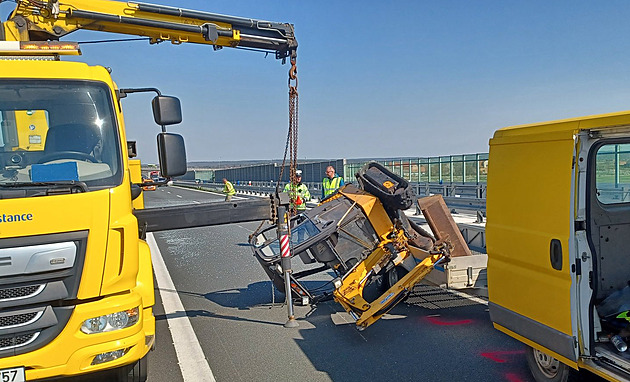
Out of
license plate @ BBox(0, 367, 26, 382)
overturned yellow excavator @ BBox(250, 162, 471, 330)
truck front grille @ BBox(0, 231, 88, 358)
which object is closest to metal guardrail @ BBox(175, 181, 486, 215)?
overturned yellow excavator @ BBox(250, 162, 471, 330)

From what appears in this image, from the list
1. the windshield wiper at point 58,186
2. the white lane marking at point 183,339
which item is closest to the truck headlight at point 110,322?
the windshield wiper at point 58,186

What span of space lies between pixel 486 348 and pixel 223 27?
6545mm

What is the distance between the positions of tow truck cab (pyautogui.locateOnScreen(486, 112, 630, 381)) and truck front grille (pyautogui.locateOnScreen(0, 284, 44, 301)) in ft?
12.1

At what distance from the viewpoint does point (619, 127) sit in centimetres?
339

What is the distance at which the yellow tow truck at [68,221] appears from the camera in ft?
11.9

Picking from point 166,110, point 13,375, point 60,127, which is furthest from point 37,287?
point 166,110

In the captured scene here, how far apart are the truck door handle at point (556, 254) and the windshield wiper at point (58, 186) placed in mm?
3512

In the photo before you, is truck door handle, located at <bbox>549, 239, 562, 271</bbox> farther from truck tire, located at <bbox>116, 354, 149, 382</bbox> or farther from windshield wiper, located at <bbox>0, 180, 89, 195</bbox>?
windshield wiper, located at <bbox>0, 180, 89, 195</bbox>

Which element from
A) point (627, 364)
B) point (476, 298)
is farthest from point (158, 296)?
point (627, 364)

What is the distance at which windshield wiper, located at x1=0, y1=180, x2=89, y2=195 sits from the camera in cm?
379

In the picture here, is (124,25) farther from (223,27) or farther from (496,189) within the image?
(496,189)

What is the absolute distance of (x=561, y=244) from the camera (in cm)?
369

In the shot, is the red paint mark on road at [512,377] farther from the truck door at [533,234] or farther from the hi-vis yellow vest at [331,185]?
the hi-vis yellow vest at [331,185]

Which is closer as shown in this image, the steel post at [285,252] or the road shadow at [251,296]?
the steel post at [285,252]
